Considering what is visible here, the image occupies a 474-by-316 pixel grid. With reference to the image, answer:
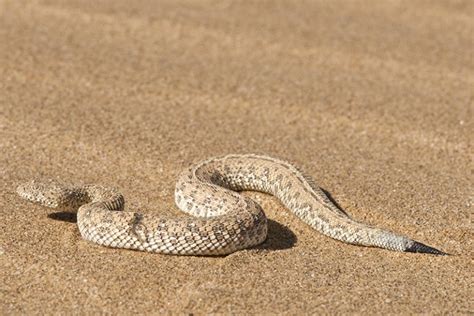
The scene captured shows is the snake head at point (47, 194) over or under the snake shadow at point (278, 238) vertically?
over

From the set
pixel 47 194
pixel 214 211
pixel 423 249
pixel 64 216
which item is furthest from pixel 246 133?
pixel 423 249

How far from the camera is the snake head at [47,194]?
8237 millimetres

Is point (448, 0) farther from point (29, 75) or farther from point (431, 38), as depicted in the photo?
point (29, 75)

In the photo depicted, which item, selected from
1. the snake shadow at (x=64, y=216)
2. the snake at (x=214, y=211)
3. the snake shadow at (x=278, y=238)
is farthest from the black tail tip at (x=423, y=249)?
the snake shadow at (x=64, y=216)

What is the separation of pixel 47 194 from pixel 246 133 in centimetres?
323

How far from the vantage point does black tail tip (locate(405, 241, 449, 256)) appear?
7.85 m

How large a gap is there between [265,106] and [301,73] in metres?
1.31

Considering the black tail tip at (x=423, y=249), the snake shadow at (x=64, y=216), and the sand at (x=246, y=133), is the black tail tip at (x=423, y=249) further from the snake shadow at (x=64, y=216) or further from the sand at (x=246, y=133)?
the snake shadow at (x=64, y=216)

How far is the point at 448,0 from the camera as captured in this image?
15.1 meters

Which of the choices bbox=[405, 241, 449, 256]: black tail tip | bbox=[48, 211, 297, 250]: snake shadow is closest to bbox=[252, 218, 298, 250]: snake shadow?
bbox=[48, 211, 297, 250]: snake shadow

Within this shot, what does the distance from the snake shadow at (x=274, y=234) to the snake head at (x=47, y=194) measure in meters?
0.17

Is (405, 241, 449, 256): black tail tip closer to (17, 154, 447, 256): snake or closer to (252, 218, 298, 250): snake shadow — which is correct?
(17, 154, 447, 256): snake

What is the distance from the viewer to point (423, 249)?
7938mm

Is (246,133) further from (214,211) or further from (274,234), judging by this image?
(274,234)
